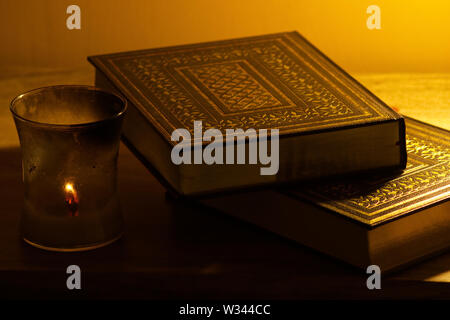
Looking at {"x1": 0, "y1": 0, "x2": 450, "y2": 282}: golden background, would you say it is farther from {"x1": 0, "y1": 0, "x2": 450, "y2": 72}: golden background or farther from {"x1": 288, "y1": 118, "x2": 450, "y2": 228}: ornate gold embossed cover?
{"x1": 288, "y1": 118, "x2": 450, "y2": 228}: ornate gold embossed cover

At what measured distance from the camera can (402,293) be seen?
0.83 metres

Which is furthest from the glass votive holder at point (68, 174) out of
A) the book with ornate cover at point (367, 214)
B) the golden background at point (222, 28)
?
the golden background at point (222, 28)

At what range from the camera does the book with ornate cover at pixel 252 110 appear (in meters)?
0.87

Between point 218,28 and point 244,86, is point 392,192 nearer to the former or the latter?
point 244,86

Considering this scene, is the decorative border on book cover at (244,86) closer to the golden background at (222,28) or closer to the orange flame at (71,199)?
the orange flame at (71,199)

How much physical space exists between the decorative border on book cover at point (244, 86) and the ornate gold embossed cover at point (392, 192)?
0.06 m

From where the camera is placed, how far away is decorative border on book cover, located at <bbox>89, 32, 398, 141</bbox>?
90cm

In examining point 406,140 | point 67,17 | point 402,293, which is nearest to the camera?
point 402,293

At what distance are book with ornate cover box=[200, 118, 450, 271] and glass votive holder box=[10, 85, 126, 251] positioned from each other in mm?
143

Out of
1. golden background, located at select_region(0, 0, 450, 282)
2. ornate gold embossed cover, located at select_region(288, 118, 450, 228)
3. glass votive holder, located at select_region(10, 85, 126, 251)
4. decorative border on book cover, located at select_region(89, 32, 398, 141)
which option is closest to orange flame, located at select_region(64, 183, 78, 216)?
glass votive holder, located at select_region(10, 85, 126, 251)

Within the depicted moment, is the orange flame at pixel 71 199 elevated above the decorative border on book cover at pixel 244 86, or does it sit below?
below

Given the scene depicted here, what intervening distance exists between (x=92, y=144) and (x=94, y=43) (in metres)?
0.76

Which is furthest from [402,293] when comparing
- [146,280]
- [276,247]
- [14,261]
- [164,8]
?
[164,8]
